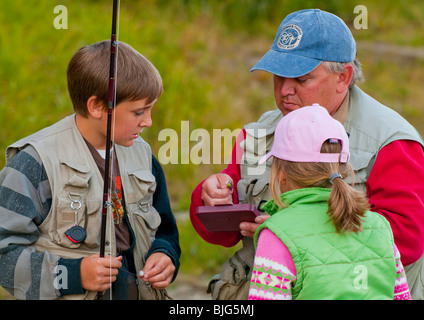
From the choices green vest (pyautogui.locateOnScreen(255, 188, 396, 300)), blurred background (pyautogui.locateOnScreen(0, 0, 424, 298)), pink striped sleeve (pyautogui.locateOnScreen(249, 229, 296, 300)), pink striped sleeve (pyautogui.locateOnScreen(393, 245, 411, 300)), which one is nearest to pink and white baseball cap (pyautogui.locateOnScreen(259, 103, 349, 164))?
green vest (pyautogui.locateOnScreen(255, 188, 396, 300))

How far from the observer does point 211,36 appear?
345 inches

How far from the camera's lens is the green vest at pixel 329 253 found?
2.41 meters

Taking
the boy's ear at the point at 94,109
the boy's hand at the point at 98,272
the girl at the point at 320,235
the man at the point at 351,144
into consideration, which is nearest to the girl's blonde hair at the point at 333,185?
the girl at the point at 320,235

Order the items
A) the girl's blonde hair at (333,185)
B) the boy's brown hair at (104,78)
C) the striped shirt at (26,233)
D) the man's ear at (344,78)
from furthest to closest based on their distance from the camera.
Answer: the man's ear at (344,78) → the boy's brown hair at (104,78) → the striped shirt at (26,233) → the girl's blonde hair at (333,185)

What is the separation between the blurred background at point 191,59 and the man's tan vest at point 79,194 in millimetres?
2310

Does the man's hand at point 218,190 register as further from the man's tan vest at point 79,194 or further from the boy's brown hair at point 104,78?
the boy's brown hair at point 104,78

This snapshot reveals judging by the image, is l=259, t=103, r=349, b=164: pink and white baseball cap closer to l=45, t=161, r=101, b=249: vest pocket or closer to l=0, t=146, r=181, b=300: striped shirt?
l=45, t=161, r=101, b=249: vest pocket

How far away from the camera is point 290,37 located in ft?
10.6

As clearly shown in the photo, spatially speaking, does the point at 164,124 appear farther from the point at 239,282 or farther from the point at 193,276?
the point at 239,282

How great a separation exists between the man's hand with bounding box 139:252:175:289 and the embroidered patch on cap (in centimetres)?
118

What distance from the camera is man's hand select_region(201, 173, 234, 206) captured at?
308 cm

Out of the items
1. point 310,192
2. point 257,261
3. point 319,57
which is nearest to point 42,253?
point 257,261

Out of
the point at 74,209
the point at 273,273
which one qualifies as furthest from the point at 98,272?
the point at 273,273

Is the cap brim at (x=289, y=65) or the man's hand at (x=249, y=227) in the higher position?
the cap brim at (x=289, y=65)
